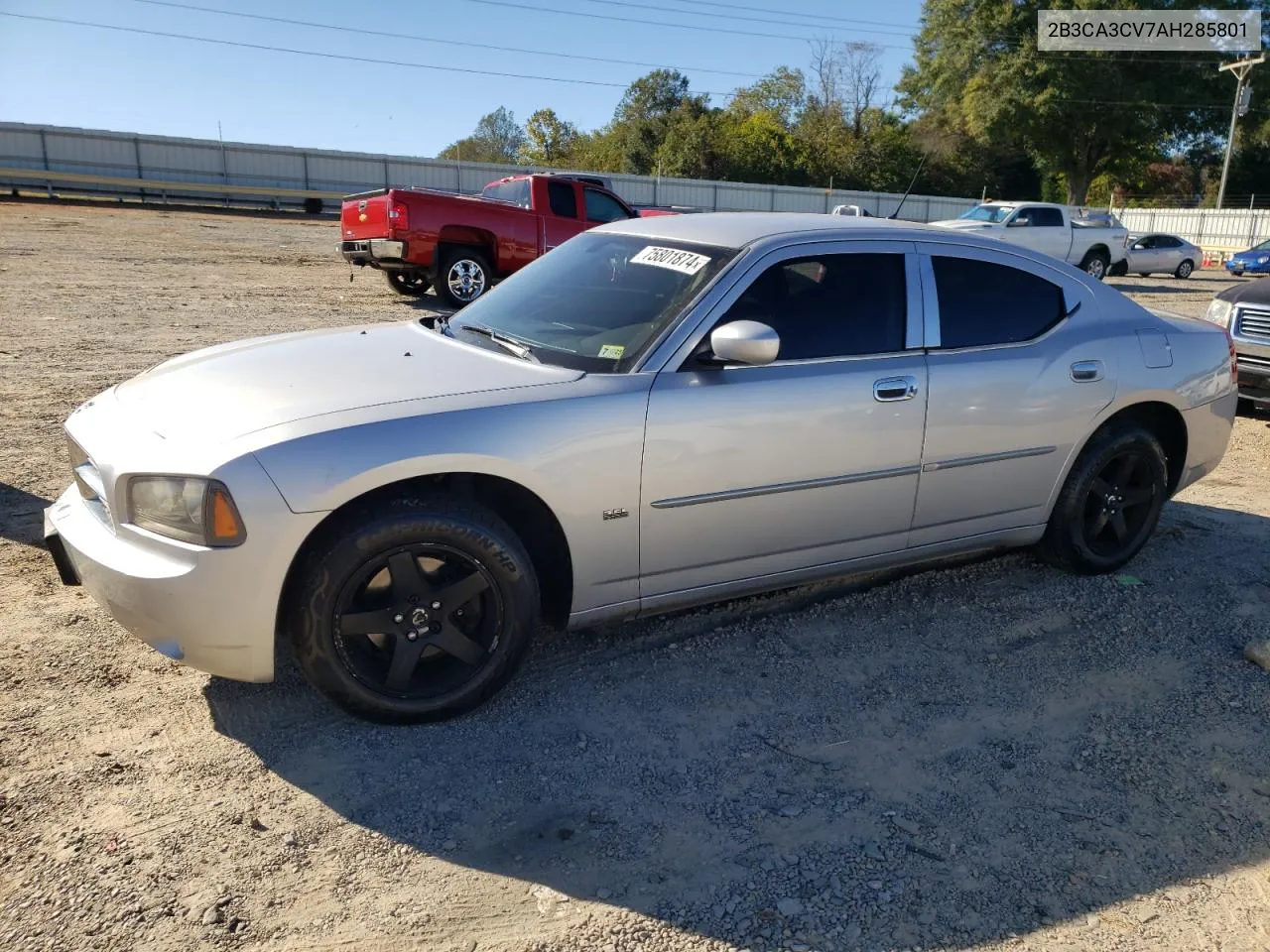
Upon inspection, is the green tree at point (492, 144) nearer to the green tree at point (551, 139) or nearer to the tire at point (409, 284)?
the green tree at point (551, 139)

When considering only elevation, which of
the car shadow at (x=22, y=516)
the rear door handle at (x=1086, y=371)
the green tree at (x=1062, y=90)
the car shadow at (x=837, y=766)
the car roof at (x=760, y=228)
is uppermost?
the green tree at (x=1062, y=90)

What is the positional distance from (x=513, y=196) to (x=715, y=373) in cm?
1072

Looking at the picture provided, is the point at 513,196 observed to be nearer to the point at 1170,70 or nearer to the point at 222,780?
the point at 222,780

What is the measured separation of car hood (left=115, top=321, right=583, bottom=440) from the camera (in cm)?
311

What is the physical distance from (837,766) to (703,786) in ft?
1.54

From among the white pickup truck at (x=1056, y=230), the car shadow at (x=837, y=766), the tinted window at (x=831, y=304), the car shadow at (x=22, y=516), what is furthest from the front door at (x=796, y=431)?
the white pickup truck at (x=1056, y=230)

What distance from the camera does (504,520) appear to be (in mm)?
3424

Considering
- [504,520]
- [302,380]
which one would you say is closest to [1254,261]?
[504,520]

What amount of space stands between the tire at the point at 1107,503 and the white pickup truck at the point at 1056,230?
1460cm

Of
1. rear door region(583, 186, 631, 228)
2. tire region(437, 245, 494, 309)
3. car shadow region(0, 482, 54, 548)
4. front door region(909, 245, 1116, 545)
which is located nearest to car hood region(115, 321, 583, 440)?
car shadow region(0, 482, 54, 548)

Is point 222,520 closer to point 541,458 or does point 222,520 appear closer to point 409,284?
point 541,458

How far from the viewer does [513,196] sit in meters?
13.5

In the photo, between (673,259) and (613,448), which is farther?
(673,259)

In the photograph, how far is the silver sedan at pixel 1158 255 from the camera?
25.4 metres
